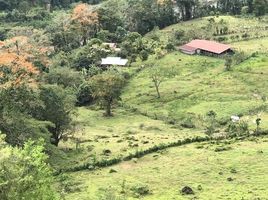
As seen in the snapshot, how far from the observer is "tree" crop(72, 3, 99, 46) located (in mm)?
144500

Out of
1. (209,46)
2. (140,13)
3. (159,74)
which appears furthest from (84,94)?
(140,13)

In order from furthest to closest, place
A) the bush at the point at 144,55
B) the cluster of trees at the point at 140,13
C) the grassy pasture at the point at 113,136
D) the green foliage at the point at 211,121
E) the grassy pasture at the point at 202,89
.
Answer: the cluster of trees at the point at 140,13 < the bush at the point at 144,55 < the grassy pasture at the point at 202,89 < the green foliage at the point at 211,121 < the grassy pasture at the point at 113,136

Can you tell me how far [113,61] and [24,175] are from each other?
8746 cm

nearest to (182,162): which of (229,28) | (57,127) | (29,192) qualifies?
(57,127)

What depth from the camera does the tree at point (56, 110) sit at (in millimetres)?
77562

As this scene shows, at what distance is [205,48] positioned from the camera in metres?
125

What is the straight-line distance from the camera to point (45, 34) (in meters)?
146

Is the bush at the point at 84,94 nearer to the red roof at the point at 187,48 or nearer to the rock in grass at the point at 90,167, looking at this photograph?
the red roof at the point at 187,48

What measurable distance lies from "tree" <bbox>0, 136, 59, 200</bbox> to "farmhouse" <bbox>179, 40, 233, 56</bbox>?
279 feet

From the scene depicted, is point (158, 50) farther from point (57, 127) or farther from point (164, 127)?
point (57, 127)

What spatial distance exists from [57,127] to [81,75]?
133 ft

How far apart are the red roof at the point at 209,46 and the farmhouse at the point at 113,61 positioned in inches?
644

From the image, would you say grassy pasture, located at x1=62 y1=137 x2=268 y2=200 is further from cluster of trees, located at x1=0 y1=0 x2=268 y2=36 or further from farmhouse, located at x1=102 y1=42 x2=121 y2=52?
cluster of trees, located at x1=0 y1=0 x2=268 y2=36

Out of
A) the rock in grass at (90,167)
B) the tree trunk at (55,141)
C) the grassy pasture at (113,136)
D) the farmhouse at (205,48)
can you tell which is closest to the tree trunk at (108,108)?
the grassy pasture at (113,136)
